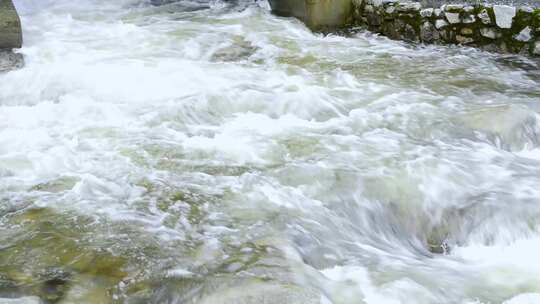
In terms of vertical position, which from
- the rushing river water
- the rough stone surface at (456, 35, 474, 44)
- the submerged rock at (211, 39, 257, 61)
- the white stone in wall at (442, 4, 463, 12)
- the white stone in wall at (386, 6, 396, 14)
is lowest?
the rushing river water

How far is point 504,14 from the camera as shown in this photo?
7398mm

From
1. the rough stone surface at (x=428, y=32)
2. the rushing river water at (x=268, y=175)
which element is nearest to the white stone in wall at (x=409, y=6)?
the rough stone surface at (x=428, y=32)

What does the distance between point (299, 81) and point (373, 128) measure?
160 cm

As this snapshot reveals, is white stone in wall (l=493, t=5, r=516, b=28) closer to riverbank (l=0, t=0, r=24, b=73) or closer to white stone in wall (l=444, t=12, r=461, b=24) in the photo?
white stone in wall (l=444, t=12, r=461, b=24)

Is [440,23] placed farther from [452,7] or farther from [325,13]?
[325,13]

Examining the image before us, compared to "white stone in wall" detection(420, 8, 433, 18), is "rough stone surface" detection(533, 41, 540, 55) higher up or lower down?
lower down

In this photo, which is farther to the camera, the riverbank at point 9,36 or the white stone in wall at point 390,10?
the white stone in wall at point 390,10

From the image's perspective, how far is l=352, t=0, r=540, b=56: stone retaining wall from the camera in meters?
7.32

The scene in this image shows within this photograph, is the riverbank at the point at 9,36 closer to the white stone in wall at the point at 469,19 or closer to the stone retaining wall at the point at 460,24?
the stone retaining wall at the point at 460,24

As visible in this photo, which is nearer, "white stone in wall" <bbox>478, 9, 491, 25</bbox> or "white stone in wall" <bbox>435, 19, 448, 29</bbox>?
"white stone in wall" <bbox>478, 9, 491, 25</bbox>

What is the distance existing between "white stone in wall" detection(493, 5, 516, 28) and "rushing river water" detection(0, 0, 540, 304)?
458mm

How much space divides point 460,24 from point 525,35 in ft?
2.91

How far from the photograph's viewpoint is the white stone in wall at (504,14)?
24.1ft

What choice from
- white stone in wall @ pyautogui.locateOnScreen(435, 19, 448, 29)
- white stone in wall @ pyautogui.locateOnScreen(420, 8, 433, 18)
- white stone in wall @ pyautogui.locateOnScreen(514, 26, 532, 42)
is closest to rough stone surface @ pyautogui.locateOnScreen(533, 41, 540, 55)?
white stone in wall @ pyautogui.locateOnScreen(514, 26, 532, 42)
